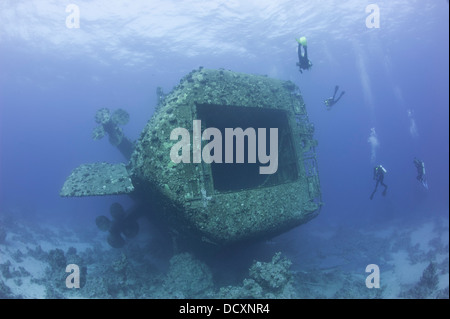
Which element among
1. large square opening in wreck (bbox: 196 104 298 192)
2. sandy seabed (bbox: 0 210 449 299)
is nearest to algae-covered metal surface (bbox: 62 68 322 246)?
large square opening in wreck (bbox: 196 104 298 192)

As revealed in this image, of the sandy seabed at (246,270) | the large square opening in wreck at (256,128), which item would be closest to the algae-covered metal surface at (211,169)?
the large square opening in wreck at (256,128)

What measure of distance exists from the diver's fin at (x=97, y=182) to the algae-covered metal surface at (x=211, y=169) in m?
0.08

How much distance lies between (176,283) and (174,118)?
4551mm

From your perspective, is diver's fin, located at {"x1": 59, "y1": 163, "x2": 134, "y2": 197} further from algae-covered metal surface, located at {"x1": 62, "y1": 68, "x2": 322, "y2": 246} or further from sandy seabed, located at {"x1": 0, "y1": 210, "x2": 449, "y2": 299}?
sandy seabed, located at {"x1": 0, "y1": 210, "x2": 449, "y2": 299}

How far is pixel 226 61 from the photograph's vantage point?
32.6 meters

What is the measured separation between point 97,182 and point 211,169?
3.36m

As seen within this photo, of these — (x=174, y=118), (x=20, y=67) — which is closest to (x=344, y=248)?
(x=174, y=118)

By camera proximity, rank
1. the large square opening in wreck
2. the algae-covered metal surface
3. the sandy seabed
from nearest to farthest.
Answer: the algae-covered metal surface < the sandy seabed < the large square opening in wreck

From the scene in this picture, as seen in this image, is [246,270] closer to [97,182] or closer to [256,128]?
[256,128]

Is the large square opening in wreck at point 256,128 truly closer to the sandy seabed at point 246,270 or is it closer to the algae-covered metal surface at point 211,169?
the algae-covered metal surface at point 211,169

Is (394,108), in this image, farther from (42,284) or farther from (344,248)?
(42,284)

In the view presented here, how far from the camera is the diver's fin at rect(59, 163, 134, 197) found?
679 centimetres

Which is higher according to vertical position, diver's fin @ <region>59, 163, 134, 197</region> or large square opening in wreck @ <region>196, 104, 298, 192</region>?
large square opening in wreck @ <region>196, 104, 298, 192</region>

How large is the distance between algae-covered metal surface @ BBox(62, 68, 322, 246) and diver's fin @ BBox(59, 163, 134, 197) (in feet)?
0.28
